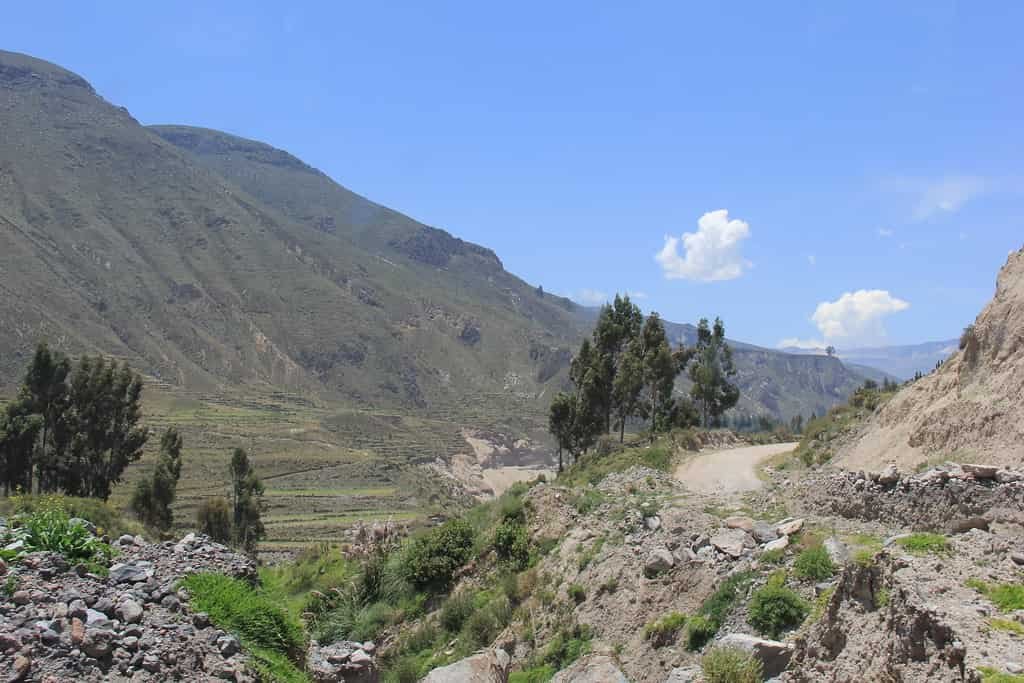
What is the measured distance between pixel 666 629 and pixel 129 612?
803 cm

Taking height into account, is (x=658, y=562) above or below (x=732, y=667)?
above

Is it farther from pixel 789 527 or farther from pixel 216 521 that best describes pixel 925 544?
pixel 216 521

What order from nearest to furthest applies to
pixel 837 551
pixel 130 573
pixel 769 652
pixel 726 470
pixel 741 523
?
pixel 769 652 < pixel 130 573 < pixel 837 551 < pixel 741 523 < pixel 726 470

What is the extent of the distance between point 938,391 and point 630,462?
12603 mm

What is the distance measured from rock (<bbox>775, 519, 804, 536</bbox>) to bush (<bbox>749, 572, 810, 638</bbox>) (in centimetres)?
221

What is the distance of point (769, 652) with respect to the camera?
9.36m

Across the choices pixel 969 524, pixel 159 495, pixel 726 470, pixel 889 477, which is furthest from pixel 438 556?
pixel 159 495

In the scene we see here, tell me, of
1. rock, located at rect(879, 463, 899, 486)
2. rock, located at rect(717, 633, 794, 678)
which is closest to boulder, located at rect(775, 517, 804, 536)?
rock, located at rect(879, 463, 899, 486)

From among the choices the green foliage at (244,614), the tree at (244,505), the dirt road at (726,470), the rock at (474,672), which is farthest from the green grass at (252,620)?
the tree at (244,505)

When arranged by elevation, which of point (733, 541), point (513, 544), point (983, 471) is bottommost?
point (513, 544)

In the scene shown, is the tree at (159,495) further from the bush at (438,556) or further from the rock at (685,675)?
the rock at (685,675)

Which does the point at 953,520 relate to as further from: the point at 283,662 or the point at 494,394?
the point at 494,394

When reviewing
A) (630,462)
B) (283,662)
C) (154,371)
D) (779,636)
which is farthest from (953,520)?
(154,371)

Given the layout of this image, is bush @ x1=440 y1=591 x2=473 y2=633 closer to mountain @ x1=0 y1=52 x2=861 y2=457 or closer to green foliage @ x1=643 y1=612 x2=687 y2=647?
green foliage @ x1=643 y1=612 x2=687 y2=647
